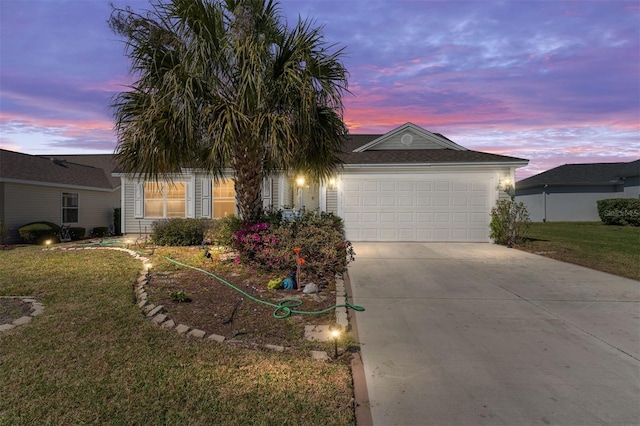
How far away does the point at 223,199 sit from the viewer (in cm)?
1481

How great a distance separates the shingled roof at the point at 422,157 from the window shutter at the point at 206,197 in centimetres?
592

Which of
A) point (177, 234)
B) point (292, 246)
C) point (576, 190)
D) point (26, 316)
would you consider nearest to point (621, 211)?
point (576, 190)

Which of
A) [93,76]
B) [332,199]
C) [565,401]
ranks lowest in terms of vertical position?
[565,401]

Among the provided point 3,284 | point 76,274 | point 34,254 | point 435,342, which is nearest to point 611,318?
point 435,342

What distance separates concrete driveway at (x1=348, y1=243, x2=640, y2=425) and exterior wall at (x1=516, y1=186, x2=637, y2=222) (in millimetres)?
22363

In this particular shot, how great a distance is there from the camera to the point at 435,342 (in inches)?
153

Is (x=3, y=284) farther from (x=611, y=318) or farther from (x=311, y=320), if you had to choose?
(x=611, y=318)

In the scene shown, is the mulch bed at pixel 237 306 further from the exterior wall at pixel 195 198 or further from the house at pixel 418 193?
the exterior wall at pixel 195 198

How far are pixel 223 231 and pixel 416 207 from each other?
6.77 m

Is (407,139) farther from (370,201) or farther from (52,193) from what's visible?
(52,193)

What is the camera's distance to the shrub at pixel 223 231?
8711 mm

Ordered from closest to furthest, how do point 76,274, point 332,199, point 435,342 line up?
point 435,342
point 76,274
point 332,199

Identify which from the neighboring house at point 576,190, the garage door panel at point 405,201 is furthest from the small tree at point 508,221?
the neighboring house at point 576,190

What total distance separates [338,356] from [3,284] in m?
6.61
